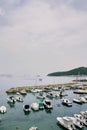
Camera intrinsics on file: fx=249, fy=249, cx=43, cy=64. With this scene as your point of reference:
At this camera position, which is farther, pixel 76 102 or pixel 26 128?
pixel 76 102

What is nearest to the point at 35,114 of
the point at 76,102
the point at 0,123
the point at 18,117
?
the point at 18,117

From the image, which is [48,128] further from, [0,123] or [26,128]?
[0,123]

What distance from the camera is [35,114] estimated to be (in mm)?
62500

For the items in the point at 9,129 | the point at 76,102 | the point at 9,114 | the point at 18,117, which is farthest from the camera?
the point at 76,102

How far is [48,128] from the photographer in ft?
160

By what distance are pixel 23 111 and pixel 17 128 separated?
17971 mm

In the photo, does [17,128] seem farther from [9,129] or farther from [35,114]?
[35,114]

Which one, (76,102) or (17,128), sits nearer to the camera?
(17,128)

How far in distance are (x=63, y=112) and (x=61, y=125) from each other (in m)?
15.7

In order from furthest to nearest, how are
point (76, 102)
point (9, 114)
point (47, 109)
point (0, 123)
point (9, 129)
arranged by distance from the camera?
point (76, 102)
point (47, 109)
point (9, 114)
point (0, 123)
point (9, 129)

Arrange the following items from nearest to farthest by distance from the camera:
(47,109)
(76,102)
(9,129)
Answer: (9,129) < (47,109) < (76,102)

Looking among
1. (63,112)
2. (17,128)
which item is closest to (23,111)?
(63,112)

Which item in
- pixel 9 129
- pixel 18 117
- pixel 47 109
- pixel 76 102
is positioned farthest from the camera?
pixel 76 102

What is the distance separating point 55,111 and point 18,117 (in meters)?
11.9
